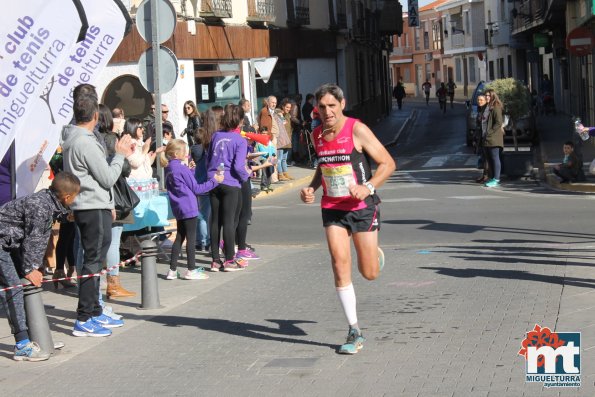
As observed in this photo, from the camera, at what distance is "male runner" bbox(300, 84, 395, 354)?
7.88 meters

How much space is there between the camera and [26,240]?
8016 mm

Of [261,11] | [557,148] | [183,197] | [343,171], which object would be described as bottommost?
[557,148]

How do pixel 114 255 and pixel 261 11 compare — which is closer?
pixel 114 255

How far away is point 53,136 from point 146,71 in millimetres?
4224

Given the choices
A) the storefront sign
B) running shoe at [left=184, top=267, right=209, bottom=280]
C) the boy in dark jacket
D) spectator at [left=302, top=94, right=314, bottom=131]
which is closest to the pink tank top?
the boy in dark jacket

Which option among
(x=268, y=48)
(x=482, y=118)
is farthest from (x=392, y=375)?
(x=268, y=48)

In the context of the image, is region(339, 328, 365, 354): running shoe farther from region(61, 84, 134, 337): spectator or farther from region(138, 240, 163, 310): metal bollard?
region(138, 240, 163, 310): metal bollard

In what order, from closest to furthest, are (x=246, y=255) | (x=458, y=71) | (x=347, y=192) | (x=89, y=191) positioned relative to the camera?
(x=347, y=192) < (x=89, y=191) < (x=246, y=255) < (x=458, y=71)

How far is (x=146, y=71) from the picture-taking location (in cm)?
1456

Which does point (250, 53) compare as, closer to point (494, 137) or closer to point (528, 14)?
point (494, 137)

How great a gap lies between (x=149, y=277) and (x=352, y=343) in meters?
2.71

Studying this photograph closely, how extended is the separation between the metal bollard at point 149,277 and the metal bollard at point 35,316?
5.80ft

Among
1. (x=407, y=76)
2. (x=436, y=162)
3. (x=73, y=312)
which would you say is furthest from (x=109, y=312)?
(x=407, y=76)

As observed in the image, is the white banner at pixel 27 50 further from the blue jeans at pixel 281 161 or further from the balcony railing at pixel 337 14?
the balcony railing at pixel 337 14
